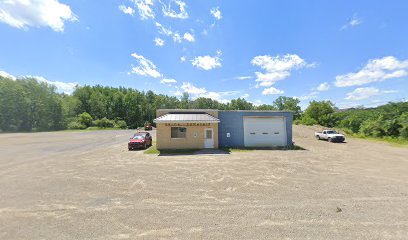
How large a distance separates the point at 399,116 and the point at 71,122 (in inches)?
3106

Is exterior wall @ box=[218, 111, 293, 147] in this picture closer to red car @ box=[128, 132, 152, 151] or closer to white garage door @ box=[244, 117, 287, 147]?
white garage door @ box=[244, 117, 287, 147]

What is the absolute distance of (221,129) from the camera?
72.5ft

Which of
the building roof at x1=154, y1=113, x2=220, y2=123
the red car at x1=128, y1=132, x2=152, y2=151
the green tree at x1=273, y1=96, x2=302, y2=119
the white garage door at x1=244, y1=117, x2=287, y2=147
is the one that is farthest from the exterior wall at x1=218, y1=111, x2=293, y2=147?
the green tree at x1=273, y1=96, x2=302, y2=119

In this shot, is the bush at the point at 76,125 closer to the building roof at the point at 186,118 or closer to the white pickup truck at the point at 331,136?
the building roof at the point at 186,118

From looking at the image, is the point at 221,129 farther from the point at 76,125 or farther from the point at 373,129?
the point at 76,125

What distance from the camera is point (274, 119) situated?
22781 millimetres

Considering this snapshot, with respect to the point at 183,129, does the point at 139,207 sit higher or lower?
lower

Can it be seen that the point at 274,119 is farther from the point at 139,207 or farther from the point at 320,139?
the point at 139,207

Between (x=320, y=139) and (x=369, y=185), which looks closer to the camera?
(x=369, y=185)

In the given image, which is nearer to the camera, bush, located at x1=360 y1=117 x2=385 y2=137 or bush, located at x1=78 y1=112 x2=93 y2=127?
bush, located at x1=360 y1=117 x2=385 y2=137

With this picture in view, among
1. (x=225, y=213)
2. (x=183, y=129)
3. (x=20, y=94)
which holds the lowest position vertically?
(x=225, y=213)

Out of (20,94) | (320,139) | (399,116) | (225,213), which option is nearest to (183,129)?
(225,213)

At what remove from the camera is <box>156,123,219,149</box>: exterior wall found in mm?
20000

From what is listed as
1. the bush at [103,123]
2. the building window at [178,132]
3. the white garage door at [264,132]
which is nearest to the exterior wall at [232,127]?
the white garage door at [264,132]
